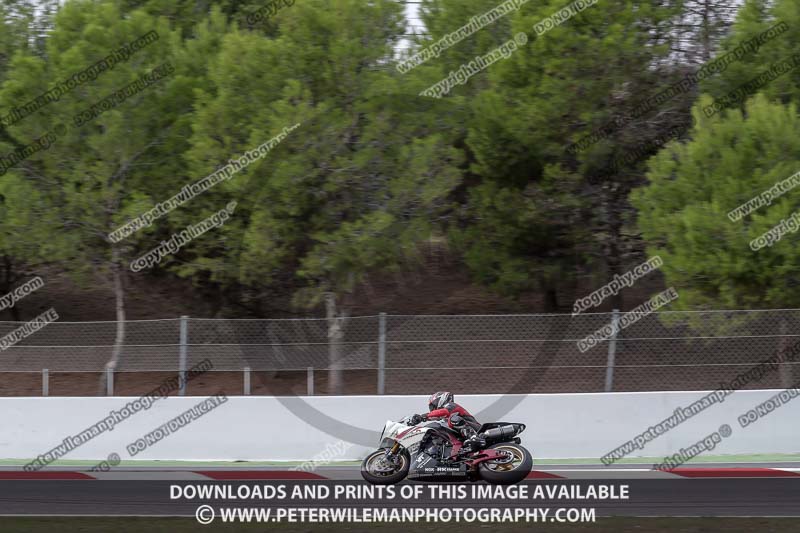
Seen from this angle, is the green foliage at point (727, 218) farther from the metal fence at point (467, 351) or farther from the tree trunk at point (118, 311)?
the tree trunk at point (118, 311)

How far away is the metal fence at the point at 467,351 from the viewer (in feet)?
43.3

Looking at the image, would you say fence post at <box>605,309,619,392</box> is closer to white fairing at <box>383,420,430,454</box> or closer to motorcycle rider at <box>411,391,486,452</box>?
motorcycle rider at <box>411,391,486,452</box>

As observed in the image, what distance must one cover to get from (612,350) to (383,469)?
4.70 m

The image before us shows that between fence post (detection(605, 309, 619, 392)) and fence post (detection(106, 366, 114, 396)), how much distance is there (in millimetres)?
7725

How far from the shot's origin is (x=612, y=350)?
13336 millimetres

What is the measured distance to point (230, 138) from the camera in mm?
15812

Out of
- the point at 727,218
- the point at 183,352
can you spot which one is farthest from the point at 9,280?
the point at 727,218

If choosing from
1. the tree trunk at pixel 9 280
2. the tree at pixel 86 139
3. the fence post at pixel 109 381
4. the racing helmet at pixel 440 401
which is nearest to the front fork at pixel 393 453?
the racing helmet at pixel 440 401

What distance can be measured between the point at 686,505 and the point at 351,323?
5.86 meters

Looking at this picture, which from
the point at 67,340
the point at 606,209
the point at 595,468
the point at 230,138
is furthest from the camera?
the point at 606,209

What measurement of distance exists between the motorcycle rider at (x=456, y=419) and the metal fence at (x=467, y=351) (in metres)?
2.83

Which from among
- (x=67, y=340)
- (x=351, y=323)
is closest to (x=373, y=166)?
(x=351, y=323)

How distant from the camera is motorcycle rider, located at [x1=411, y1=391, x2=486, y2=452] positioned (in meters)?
10.2

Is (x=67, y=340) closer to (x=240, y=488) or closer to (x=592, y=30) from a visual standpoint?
(x=240, y=488)
